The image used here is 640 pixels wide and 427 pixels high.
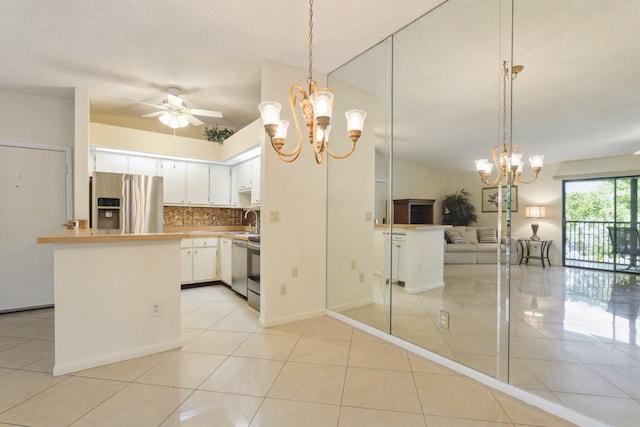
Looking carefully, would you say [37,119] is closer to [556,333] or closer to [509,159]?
[509,159]

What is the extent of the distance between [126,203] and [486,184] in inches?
177

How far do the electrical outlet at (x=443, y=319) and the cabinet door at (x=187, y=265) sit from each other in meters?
3.79

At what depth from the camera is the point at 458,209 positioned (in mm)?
2432

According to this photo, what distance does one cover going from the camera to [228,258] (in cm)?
472

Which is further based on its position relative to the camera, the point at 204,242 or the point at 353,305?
the point at 204,242

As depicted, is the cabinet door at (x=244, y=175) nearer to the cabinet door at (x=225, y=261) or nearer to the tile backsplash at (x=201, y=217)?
the tile backsplash at (x=201, y=217)

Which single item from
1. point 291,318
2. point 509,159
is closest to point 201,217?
point 291,318

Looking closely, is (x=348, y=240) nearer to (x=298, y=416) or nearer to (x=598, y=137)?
(x=298, y=416)

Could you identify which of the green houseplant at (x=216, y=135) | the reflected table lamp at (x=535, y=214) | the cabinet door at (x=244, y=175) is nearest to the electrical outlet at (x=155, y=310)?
the cabinet door at (x=244, y=175)

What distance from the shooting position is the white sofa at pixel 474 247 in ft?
6.84

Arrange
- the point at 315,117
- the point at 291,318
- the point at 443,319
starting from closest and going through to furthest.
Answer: the point at 315,117, the point at 443,319, the point at 291,318

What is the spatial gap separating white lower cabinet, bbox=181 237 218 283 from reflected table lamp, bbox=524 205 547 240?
4347 mm

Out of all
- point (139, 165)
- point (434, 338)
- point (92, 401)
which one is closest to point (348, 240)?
A: point (434, 338)

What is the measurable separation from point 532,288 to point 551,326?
9.6 inches
